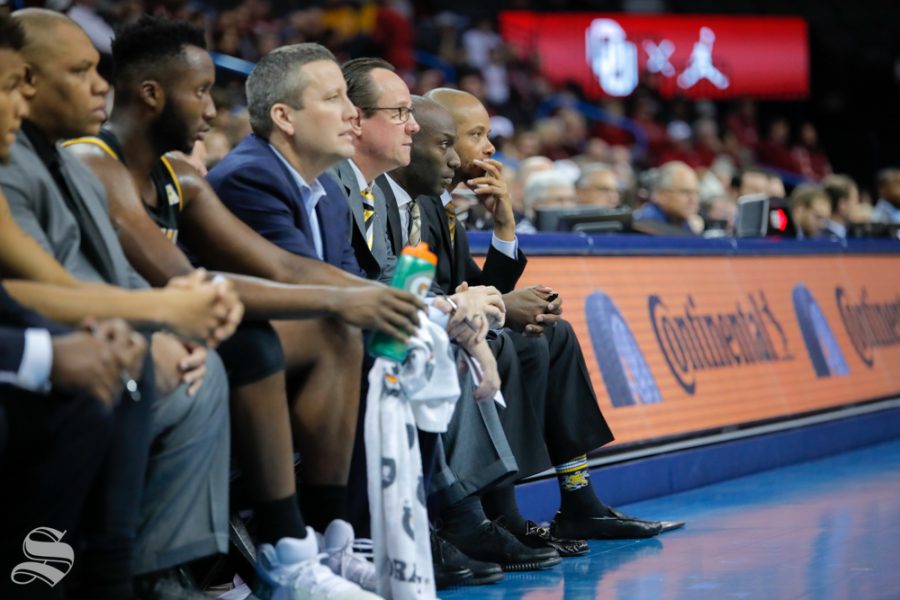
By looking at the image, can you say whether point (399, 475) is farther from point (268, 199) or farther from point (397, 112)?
point (397, 112)

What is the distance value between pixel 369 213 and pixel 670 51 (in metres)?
16.0

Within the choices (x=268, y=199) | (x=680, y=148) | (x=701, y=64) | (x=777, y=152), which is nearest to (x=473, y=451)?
(x=268, y=199)

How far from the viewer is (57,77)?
10.6ft

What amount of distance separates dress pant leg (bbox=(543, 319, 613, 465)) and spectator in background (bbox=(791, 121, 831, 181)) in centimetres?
1475

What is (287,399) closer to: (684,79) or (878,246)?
(878,246)

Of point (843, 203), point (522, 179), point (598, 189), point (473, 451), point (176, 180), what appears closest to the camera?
point (176, 180)

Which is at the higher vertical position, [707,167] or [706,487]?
[707,167]

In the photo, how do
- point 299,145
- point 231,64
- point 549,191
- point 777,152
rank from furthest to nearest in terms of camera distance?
point 777,152 < point 231,64 < point 549,191 < point 299,145

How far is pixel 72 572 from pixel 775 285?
5.49 m

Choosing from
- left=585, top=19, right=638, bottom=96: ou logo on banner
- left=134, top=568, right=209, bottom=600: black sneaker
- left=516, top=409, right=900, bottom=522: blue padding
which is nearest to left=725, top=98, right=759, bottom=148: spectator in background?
left=585, top=19, right=638, bottom=96: ou logo on banner

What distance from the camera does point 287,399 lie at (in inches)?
143

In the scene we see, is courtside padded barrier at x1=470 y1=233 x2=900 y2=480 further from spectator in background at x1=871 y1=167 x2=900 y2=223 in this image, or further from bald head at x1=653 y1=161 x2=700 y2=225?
spectator in background at x1=871 y1=167 x2=900 y2=223

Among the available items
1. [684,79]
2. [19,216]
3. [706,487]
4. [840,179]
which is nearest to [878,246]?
[706,487]

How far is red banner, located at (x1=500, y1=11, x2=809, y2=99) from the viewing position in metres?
18.9
